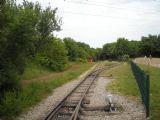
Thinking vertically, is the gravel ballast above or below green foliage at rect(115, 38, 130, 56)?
below

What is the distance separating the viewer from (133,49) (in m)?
166

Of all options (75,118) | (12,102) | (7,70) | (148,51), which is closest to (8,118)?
(12,102)

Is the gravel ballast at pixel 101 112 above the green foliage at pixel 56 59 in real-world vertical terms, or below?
below

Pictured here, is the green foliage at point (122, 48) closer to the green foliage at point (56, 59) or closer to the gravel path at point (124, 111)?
the green foliage at point (56, 59)

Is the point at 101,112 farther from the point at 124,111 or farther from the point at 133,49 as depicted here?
the point at 133,49

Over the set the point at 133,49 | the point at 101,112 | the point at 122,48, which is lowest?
the point at 101,112

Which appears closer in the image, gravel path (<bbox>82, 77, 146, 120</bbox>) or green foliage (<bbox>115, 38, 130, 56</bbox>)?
gravel path (<bbox>82, 77, 146, 120</bbox>)

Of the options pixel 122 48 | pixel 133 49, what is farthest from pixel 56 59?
pixel 122 48

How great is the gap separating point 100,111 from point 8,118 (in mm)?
3915

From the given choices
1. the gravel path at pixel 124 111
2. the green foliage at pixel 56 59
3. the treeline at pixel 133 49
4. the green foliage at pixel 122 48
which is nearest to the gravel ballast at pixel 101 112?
the gravel path at pixel 124 111

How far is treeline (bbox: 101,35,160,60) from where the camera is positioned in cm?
13325

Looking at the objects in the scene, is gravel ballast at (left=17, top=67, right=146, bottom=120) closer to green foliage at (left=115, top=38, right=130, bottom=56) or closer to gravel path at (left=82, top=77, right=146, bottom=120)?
gravel path at (left=82, top=77, right=146, bottom=120)

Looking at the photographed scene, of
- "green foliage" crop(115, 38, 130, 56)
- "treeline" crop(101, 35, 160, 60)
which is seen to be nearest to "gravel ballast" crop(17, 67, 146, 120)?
"treeline" crop(101, 35, 160, 60)

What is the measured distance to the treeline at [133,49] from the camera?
13325cm
